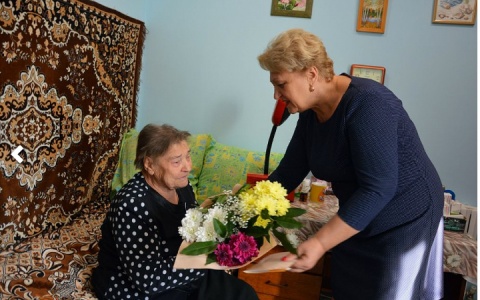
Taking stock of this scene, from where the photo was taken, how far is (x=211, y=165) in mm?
A: 2869

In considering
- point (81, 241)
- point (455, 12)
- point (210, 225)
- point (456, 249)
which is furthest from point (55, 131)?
point (455, 12)

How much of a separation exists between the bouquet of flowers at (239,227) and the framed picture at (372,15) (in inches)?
72.9

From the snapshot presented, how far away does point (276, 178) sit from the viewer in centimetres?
172

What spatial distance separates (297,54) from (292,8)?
69.3 inches

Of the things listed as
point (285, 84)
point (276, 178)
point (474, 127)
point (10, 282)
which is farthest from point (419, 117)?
point (10, 282)

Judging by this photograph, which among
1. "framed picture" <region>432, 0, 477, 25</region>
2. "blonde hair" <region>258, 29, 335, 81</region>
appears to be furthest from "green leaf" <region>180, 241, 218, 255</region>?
"framed picture" <region>432, 0, 477, 25</region>

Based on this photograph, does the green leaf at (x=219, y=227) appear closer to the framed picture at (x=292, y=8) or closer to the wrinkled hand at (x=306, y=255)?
the wrinkled hand at (x=306, y=255)

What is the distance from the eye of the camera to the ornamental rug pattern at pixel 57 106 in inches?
76.3

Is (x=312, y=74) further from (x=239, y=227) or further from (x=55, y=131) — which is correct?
(x=55, y=131)

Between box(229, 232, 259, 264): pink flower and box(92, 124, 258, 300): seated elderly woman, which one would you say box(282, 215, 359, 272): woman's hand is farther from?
box(92, 124, 258, 300): seated elderly woman

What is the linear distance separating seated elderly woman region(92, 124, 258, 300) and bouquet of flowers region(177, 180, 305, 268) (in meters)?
0.23

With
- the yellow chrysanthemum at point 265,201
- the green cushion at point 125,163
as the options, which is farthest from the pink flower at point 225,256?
→ the green cushion at point 125,163

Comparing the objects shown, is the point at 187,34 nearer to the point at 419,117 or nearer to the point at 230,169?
the point at 230,169

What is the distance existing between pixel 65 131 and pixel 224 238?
135 cm
